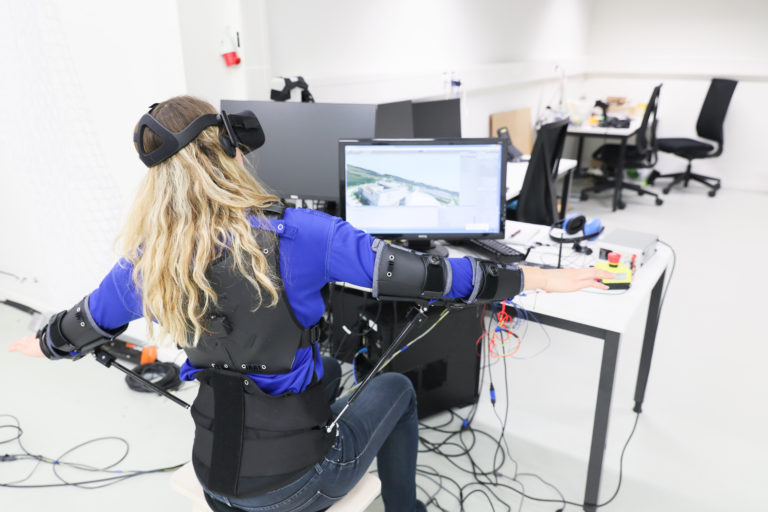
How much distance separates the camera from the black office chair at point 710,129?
550cm

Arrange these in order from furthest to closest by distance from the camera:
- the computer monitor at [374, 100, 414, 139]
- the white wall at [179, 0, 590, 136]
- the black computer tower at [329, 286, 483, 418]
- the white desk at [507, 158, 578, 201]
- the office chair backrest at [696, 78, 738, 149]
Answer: the office chair backrest at [696, 78, 738, 149]
the white desk at [507, 158, 578, 201]
the computer monitor at [374, 100, 414, 139]
the white wall at [179, 0, 590, 136]
the black computer tower at [329, 286, 483, 418]

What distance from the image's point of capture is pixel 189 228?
1.08 meters

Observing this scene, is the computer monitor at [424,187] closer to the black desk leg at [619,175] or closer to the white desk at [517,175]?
the white desk at [517,175]

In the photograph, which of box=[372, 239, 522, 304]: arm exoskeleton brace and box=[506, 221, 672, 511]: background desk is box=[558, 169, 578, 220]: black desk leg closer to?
box=[506, 221, 672, 511]: background desk

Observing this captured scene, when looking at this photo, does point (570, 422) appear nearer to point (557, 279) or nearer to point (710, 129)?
point (557, 279)

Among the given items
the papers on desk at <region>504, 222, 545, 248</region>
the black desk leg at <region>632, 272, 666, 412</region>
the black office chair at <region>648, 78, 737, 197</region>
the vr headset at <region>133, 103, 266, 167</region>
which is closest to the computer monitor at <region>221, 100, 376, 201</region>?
the papers on desk at <region>504, 222, 545, 248</region>

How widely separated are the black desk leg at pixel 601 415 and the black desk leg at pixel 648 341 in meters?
0.63

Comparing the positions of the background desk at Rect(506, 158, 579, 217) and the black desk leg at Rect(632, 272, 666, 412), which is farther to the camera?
the background desk at Rect(506, 158, 579, 217)

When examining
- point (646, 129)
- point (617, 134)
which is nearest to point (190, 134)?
point (617, 134)

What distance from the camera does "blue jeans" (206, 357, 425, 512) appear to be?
1.22 meters

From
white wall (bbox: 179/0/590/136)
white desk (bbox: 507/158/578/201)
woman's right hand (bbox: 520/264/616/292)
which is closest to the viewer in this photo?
woman's right hand (bbox: 520/264/616/292)

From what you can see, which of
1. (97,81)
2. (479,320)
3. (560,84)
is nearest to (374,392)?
(479,320)

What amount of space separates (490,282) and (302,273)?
0.41 meters

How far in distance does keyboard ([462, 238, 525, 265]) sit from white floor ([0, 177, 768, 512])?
27.3 inches
